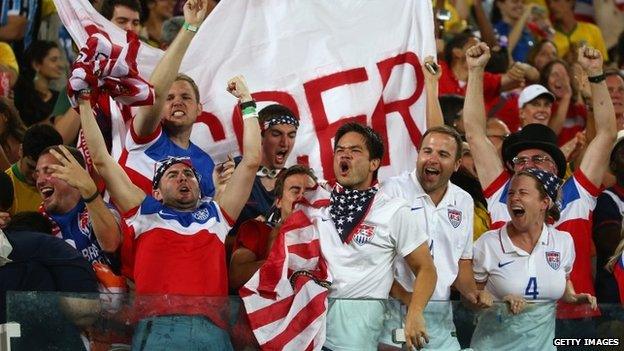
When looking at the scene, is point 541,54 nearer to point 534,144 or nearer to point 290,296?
point 534,144

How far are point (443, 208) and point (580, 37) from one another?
6740 millimetres

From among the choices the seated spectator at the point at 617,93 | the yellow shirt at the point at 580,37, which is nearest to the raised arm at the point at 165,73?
the seated spectator at the point at 617,93

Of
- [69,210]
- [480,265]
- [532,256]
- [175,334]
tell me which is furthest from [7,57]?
[532,256]

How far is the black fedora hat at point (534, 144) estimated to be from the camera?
34.1 ft

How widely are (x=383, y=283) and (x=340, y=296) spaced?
0.24 metres

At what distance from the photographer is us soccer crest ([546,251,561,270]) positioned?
30.9 feet

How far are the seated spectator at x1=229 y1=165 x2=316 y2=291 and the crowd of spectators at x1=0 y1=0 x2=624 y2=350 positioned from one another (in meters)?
0.01

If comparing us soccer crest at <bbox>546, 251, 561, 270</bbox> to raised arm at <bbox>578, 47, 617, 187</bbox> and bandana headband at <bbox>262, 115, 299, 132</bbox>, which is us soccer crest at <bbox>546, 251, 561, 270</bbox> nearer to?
raised arm at <bbox>578, 47, 617, 187</bbox>

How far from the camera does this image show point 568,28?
15852 mm

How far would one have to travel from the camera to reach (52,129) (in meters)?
10.6

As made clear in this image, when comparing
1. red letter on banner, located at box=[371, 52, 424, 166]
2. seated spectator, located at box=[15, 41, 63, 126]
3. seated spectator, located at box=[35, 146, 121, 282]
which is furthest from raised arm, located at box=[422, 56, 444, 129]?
seated spectator, located at box=[15, 41, 63, 126]

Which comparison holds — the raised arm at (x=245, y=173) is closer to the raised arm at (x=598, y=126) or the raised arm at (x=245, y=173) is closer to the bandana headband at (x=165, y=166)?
the bandana headband at (x=165, y=166)

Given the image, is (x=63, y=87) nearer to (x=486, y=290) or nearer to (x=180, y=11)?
(x=180, y=11)

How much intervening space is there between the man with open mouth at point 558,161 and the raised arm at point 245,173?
5.30 ft
